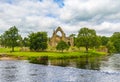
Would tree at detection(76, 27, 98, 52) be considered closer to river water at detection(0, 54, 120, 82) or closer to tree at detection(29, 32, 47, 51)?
tree at detection(29, 32, 47, 51)

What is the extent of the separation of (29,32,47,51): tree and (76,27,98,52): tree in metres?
29.7

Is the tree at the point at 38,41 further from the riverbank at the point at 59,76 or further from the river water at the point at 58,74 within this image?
the riverbank at the point at 59,76

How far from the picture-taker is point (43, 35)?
152 metres

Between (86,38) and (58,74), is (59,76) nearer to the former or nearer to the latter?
(58,74)

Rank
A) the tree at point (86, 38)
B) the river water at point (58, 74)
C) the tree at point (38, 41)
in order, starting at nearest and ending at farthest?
1. the river water at point (58, 74)
2. the tree at point (38, 41)
3. the tree at point (86, 38)

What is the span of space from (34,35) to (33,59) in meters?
45.7

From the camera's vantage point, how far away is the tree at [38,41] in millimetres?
147250

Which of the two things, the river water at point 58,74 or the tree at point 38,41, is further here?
the tree at point 38,41

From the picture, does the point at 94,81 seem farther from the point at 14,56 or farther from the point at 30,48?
the point at 30,48

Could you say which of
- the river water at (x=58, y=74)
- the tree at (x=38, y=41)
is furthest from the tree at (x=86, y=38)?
the river water at (x=58, y=74)

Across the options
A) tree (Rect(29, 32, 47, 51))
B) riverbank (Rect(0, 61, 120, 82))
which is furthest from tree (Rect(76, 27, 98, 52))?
riverbank (Rect(0, 61, 120, 82))

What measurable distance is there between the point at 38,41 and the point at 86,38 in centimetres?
3775

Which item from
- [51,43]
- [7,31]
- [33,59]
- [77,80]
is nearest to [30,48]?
[7,31]

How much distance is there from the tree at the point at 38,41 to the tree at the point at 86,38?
29.7 meters
